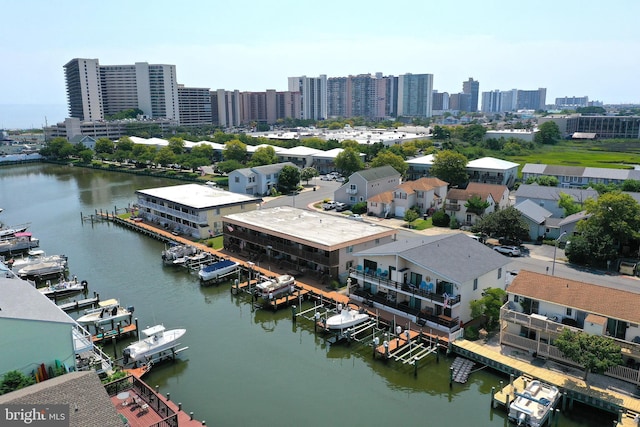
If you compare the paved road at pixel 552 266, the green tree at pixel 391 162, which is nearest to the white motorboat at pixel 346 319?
the paved road at pixel 552 266

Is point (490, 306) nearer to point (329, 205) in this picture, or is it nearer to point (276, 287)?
point (276, 287)

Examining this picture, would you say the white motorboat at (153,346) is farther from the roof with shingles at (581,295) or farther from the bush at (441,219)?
the bush at (441,219)

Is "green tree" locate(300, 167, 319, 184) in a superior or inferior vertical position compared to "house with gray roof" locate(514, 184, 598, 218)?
inferior

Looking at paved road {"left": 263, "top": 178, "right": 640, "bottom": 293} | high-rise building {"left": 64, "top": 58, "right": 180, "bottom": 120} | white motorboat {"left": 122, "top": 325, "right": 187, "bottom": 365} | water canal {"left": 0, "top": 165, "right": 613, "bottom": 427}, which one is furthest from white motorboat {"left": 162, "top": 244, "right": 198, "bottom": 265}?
high-rise building {"left": 64, "top": 58, "right": 180, "bottom": 120}

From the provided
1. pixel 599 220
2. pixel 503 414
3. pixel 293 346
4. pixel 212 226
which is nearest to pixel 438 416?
pixel 503 414

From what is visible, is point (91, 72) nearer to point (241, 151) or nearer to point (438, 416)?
point (241, 151)

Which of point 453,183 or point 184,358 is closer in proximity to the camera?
point 184,358

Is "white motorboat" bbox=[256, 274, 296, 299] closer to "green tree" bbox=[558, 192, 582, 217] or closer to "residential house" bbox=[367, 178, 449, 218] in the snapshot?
"residential house" bbox=[367, 178, 449, 218]
